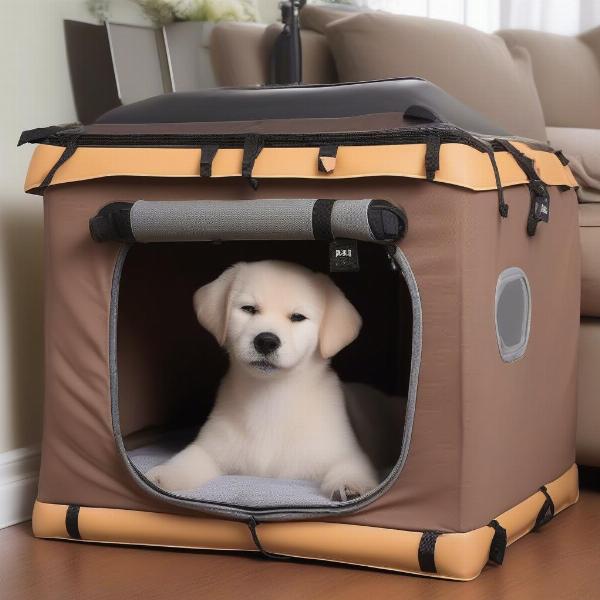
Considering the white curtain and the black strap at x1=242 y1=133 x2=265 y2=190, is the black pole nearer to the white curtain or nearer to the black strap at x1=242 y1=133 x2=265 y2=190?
the black strap at x1=242 y1=133 x2=265 y2=190

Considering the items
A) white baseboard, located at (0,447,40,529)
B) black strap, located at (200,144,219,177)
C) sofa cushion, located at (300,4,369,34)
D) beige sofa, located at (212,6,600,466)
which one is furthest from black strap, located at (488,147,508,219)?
sofa cushion, located at (300,4,369,34)

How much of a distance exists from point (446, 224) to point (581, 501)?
2.76 ft

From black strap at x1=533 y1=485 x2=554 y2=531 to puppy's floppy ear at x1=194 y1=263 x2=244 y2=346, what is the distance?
655mm

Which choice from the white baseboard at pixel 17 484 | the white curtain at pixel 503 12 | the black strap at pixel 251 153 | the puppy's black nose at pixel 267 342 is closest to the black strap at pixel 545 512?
the puppy's black nose at pixel 267 342

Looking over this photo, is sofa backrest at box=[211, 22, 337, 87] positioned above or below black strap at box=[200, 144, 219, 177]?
above

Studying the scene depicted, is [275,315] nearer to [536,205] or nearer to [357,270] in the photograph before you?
[357,270]

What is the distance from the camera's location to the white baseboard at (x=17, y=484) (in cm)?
195

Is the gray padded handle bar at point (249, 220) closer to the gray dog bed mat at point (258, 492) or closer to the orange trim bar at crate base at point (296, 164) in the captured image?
the orange trim bar at crate base at point (296, 164)

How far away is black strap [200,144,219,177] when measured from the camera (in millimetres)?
1626

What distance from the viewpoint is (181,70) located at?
104 inches

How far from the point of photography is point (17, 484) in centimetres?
198

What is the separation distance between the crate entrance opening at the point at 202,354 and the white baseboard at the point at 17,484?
20 centimetres

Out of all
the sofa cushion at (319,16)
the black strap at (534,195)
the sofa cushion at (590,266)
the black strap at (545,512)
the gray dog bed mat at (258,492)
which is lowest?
the black strap at (545,512)

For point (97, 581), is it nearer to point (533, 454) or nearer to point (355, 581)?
point (355, 581)
